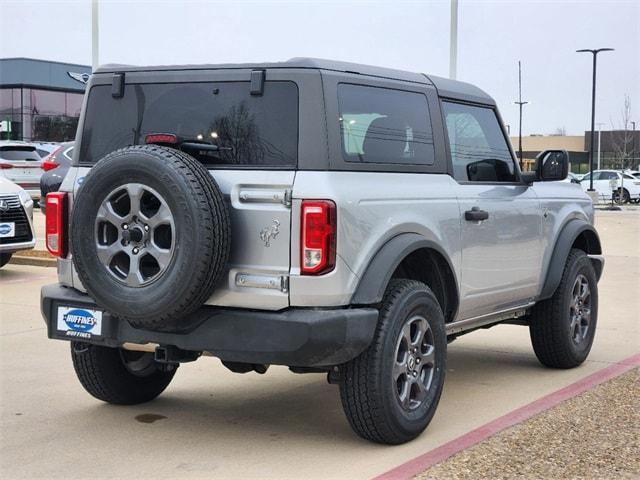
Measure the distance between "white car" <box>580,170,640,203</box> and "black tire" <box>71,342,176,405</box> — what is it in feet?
118

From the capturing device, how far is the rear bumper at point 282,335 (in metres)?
4.89

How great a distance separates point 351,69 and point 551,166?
2.11 meters

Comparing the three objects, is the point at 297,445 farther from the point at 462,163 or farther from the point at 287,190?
the point at 462,163

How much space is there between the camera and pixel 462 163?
6.39 m

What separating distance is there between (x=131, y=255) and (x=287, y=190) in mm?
833

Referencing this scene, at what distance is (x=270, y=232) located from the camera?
5.01 m

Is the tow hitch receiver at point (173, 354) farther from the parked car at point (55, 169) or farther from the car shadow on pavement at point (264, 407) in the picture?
the parked car at point (55, 169)

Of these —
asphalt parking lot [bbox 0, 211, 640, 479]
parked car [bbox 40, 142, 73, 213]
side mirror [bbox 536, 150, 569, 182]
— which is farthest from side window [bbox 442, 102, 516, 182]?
parked car [bbox 40, 142, 73, 213]

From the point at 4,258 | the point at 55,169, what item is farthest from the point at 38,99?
the point at 4,258

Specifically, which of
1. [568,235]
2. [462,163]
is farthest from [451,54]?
[462,163]

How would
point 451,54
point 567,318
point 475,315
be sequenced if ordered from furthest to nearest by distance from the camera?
point 451,54 < point 567,318 < point 475,315

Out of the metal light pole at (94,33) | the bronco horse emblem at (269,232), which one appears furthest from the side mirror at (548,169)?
the metal light pole at (94,33)

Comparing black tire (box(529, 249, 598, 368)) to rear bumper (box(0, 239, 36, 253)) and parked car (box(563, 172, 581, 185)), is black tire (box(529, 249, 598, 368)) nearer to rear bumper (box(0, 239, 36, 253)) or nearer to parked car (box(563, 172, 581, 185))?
parked car (box(563, 172, 581, 185))

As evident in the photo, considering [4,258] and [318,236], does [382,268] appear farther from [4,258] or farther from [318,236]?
[4,258]
